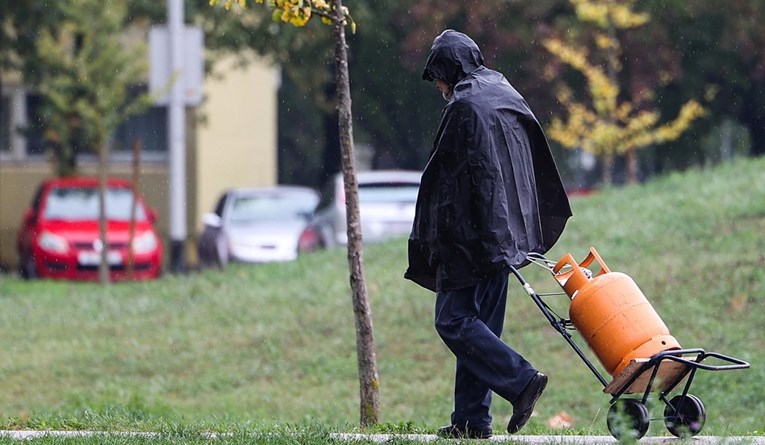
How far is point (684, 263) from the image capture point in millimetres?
12680

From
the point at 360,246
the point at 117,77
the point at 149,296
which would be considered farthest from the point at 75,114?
the point at 360,246

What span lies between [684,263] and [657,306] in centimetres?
143

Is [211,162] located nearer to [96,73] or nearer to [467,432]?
[96,73]

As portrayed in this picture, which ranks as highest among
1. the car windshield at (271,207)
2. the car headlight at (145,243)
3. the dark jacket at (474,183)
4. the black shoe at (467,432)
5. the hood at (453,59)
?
the hood at (453,59)

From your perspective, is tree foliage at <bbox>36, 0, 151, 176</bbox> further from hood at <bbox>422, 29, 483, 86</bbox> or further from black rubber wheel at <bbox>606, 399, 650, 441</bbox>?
black rubber wheel at <bbox>606, 399, 650, 441</bbox>

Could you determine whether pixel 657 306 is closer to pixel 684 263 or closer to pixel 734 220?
pixel 684 263

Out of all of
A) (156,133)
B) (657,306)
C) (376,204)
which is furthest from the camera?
(156,133)

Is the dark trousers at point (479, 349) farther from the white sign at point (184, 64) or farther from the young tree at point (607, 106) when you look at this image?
the young tree at point (607, 106)

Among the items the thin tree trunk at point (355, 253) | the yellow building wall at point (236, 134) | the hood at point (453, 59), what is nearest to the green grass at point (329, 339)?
the thin tree trunk at point (355, 253)

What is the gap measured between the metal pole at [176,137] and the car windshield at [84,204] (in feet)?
6.79

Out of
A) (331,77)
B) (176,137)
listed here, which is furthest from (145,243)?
(331,77)

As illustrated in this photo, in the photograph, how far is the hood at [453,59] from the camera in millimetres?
6305

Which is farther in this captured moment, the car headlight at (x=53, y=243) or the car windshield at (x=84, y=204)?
the car windshield at (x=84, y=204)

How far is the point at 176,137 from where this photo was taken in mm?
19797
